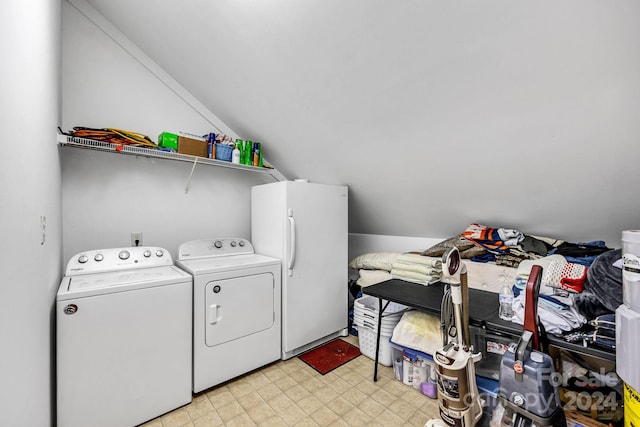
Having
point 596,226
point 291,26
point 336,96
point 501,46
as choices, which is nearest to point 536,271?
point 501,46

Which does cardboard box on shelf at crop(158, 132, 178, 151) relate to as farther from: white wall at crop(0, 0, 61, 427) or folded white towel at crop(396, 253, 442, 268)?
folded white towel at crop(396, 253, 442, 268)

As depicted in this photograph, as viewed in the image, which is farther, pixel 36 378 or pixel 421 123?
pixel 421 123

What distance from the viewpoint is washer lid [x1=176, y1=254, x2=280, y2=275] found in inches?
81.4

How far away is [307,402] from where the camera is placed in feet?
6.34

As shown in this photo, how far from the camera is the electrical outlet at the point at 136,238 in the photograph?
8.00ft

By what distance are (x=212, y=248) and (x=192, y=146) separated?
3.12 ft

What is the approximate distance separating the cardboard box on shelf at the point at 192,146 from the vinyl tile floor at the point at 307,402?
6.44 feet

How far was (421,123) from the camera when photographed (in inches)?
73.4

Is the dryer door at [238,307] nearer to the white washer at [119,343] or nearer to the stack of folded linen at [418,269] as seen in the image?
the white washer at [119,343]

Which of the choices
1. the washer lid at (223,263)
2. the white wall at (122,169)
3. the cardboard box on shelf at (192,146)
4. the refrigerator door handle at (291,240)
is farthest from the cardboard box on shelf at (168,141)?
the refrigerator door handle at (291,240)

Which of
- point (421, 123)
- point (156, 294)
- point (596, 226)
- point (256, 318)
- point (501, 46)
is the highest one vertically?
point (501, 46)

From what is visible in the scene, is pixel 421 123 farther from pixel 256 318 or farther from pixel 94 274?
pixel 94 274

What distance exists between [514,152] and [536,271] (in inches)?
33.0

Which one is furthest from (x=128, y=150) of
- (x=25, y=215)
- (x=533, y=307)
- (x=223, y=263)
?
(x=533, y=307)
